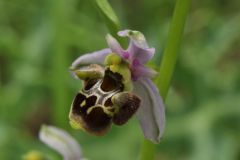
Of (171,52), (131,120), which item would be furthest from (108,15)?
(131,120)

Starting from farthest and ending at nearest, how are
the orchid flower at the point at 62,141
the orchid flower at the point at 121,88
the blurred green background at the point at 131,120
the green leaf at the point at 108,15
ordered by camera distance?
the blurred green background at the point at 131,120
the orchid flower at the point at 62,141
the green leaf at the point at 108,15
the orchid flower at the point at 121,88

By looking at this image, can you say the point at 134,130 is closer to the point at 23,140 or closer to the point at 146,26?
the point at 23,140

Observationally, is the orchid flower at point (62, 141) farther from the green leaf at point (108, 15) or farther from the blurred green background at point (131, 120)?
the blurred green background at point (131, 120)

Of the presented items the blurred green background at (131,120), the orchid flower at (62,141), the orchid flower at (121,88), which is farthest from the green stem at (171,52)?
the blurred green background at (131,120)

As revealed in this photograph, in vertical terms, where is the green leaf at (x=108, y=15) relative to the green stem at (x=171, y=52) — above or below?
above

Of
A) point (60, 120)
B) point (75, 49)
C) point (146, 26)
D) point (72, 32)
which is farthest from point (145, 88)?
point (146, 26)

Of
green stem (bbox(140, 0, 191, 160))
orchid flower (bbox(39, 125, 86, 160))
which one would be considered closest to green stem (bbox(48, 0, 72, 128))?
orchid flower (bbox(39, 125, 86, 160))
